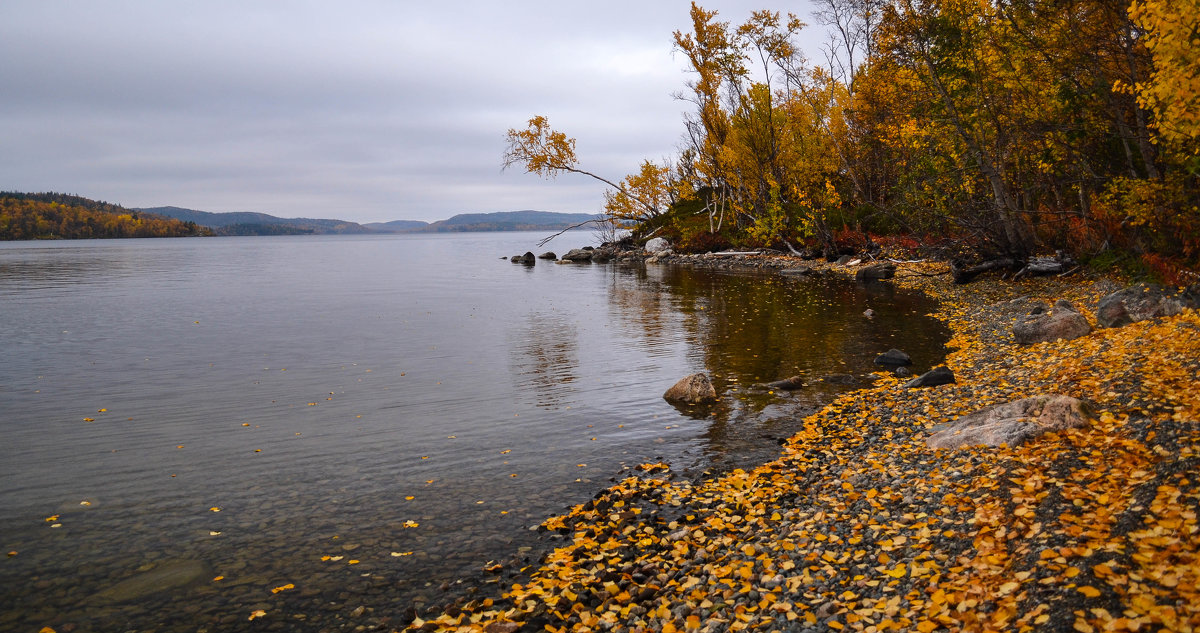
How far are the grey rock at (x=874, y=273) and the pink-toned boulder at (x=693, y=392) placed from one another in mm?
28635

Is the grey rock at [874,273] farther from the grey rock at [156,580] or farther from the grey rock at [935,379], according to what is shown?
the grey rock at [156,580]

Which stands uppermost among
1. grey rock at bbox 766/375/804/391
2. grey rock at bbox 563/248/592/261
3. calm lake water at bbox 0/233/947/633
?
grey rock at bbox 563/248/592/261

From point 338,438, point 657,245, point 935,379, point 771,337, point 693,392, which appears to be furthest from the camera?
point 657,245

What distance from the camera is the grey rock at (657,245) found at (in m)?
76.7

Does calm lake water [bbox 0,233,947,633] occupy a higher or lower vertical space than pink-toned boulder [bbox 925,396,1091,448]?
lower

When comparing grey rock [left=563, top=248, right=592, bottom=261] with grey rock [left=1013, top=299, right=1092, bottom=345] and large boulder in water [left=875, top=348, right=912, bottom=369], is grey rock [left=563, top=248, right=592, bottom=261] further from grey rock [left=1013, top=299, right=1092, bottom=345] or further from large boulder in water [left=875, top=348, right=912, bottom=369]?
grey rock [left=1013, top=299, right=1092, bottom=345]

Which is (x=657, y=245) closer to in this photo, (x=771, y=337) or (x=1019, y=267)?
(x=1019, y=267)

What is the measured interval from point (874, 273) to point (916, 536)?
122 feet

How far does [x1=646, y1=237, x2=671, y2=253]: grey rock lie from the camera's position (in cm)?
A: 7668

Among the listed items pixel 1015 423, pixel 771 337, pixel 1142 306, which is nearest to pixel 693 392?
pixel 1015 423

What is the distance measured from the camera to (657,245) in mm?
77375

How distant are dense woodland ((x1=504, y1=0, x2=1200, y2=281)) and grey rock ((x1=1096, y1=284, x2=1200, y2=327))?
310 cm

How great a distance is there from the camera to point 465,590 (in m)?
8.49

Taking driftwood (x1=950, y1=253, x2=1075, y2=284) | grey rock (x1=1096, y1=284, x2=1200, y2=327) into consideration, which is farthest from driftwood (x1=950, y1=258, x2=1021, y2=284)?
grey rock (x1=1096, y1=284, x2=1200, y2=327)
